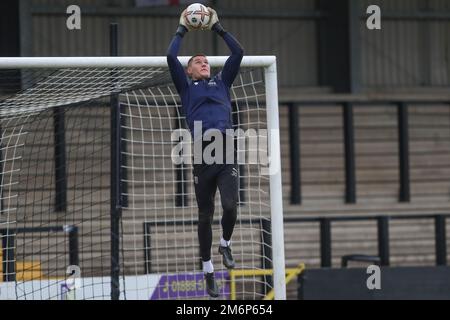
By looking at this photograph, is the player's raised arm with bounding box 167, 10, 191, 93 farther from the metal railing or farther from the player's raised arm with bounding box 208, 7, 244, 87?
the metal railing

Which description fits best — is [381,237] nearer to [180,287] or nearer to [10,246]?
[180,287]

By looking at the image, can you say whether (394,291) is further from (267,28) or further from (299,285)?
(267,28)

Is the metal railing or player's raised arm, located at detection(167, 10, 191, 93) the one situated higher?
player's raised arm, located at detection(167, 10, 191, 93)

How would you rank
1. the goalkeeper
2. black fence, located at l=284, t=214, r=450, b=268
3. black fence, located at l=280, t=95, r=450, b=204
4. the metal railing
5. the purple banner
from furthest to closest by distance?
black fence, located at l=280, t=95, r=450, b=204 < black fence, located at l=284, t=214, r=450, b=268 < the purple banner < the metal railing < the goalkeeper

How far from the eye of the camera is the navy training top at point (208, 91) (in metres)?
9.87

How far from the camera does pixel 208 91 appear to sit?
391 inches

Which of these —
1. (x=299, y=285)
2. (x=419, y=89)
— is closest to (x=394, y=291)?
(x=299, y=285)

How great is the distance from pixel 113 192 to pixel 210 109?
103 inches

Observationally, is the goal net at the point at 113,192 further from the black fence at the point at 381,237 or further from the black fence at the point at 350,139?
the black fence at the point at 381,237

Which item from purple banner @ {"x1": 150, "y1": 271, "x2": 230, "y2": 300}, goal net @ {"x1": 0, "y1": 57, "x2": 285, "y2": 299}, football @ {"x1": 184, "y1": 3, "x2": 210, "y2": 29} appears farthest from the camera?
purple banner @ {"x1": 150, "y1": 271, "x2": 230, "y2": 300}

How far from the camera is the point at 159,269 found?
1478 cm

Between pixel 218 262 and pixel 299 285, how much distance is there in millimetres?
1258

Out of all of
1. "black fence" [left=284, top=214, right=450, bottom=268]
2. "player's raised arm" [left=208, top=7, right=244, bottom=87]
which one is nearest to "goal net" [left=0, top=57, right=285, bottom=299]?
"player's raised arm" [left=208, top=7, right=244, bottom=87]

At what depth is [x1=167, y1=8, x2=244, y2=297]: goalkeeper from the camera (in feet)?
32.3
